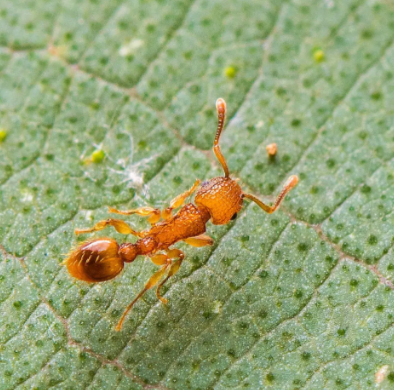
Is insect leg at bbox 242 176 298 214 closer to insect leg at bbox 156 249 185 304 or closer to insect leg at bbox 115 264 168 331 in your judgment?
insect leg at bbox 156 249 185 304

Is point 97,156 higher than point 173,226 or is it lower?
higher

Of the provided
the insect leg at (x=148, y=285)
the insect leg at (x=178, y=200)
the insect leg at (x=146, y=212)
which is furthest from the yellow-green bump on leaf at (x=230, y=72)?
the insect leg at (x=148, y=285)

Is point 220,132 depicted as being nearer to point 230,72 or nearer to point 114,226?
point 230,72

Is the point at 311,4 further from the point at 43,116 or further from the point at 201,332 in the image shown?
Result: the point at 201,332

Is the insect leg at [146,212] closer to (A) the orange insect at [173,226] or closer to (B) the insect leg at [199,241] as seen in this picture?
(A) the orange insect at [173,226]

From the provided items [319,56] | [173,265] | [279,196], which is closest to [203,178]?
[279,196]

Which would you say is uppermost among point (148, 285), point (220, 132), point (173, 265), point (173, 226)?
point (220, 132)

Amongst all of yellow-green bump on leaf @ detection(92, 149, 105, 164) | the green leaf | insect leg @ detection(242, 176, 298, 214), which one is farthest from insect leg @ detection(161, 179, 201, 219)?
yellow-green bump on leaf @ detection(92, 149, 105, 164)
